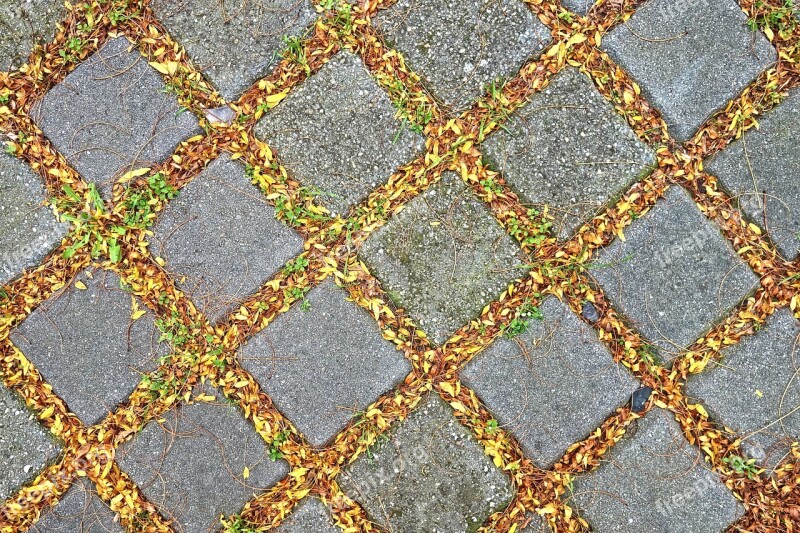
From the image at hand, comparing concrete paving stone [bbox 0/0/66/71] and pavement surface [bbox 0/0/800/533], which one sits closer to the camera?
pavement surface [bbox 0/0/800/533]

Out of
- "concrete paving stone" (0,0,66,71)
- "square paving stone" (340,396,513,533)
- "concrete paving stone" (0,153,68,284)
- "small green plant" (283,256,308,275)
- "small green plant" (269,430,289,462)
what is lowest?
"square paving stone" (340,396,513,533)

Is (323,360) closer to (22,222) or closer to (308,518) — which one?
(308,518)

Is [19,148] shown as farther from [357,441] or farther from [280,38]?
[357,441]

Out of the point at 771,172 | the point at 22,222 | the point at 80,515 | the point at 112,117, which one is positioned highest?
the point at 112,117

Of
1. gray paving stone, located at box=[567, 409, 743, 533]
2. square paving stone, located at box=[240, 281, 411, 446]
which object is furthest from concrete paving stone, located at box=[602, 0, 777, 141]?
square paving stone, located at box=[240, 281, 411, 446]

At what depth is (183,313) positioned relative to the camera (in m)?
2.46

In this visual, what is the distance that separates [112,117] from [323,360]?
1.45 m

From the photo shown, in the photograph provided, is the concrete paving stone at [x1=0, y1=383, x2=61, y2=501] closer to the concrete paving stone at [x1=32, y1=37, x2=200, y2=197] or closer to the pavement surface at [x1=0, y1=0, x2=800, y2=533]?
the pavement surface at [x1=0, y1=0, x2=800, y2=533]

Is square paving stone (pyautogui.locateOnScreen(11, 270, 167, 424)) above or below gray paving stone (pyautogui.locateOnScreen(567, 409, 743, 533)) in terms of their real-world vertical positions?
above

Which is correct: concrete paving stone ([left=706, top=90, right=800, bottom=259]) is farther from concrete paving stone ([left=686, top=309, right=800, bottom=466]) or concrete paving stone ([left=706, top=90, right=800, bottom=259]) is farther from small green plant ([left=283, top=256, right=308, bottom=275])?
small green plant ([left=283, top=256, right=308, bottom=275])

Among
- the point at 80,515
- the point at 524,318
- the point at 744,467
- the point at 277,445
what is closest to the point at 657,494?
the point at 744,467

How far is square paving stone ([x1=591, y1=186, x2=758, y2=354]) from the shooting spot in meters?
2.44

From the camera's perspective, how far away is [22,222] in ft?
8.18

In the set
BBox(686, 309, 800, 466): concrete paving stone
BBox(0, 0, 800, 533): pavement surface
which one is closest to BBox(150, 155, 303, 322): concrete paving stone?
BBox(0, 0, 800, 533): pavement surface
